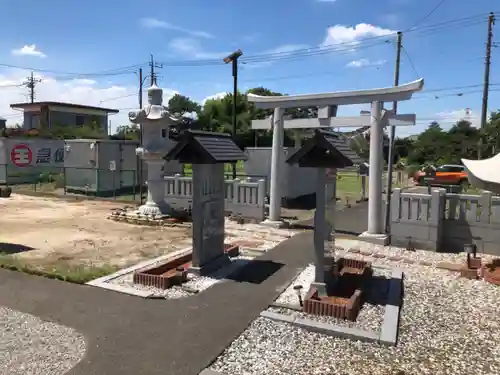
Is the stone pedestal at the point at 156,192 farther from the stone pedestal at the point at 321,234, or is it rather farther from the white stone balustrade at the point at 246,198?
the stone pedestal at the point at 321,234

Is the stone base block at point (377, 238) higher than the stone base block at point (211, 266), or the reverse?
the stone base block at point (377, 238)

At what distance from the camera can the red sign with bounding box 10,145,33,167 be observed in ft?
75.5

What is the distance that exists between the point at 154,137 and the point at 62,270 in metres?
6.09

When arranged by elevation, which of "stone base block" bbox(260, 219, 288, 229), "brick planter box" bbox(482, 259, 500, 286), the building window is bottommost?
"brick planter box" bbox(482, 259, 500, 286)

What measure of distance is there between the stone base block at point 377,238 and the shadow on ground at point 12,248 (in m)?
7.51

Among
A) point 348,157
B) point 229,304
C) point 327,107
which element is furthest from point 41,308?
point 327,107

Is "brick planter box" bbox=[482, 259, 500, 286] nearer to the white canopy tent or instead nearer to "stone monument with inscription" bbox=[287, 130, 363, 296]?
the white canopy tent

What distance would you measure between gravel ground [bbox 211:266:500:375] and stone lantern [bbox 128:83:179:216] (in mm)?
8145

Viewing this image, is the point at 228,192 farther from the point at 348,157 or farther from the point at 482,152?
the point at 482,152

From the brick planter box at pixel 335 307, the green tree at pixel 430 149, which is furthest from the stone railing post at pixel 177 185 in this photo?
the green tree at pixel 430 149

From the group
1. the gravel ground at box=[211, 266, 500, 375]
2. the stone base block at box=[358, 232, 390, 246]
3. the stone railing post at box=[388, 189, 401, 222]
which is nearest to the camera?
the gravel ground at box=[211, 266, 500, 375]

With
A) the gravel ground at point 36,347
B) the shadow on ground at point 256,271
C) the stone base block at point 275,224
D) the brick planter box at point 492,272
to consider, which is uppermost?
the stone base block at point 275,224

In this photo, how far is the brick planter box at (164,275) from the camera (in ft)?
20.9

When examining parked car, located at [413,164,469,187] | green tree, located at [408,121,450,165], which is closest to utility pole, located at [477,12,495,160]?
parked car, located at [413,164,469,187]
